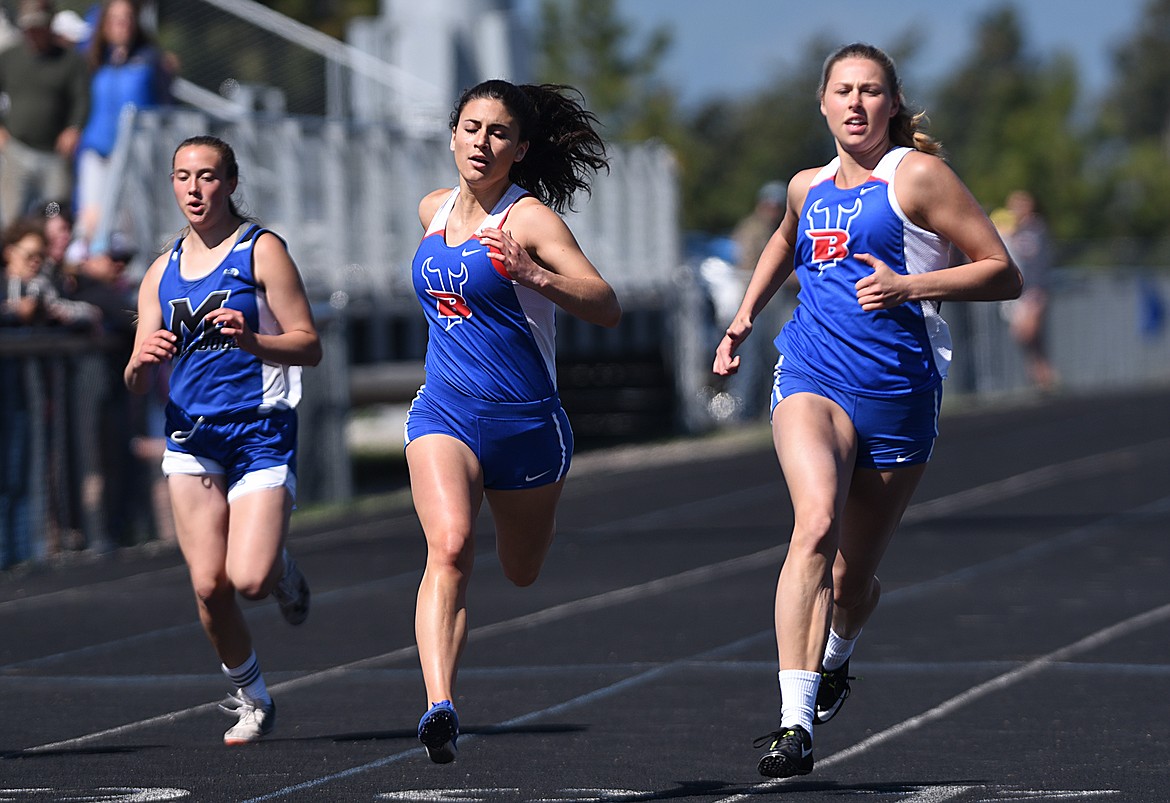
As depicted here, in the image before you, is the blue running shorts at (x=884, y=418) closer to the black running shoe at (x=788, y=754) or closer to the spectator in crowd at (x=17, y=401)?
the black running shoe at (x=788, y=754)

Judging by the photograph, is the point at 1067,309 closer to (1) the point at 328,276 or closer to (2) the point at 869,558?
(1) the point at 328,276

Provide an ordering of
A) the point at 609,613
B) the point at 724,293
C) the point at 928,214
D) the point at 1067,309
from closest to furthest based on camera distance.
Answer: the point at 928,214
the point at 609,613
the point at 724,293
the point at 1067,309

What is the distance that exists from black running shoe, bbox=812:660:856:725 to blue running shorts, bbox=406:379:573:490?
3.93 ft

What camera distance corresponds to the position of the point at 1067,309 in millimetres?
29156

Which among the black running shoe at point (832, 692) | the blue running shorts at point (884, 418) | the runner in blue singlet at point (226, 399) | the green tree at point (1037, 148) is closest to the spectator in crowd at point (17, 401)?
the runner in blue singlet at point (226, 399)

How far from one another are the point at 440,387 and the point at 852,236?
137 centimetres

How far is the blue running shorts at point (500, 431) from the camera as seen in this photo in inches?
253

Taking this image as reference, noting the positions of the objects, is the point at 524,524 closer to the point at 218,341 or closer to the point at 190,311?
the point at 218,341

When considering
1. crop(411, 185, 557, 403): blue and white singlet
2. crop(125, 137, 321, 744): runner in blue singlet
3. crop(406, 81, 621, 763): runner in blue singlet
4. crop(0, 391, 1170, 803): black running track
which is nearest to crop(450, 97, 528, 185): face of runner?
crop(406, 81, 621, 763): runner in blue singlet

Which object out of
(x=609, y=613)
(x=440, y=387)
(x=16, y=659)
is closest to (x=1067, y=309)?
(x=609, y=613)

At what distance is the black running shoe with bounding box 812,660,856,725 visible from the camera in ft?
22.8

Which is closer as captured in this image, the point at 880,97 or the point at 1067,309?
the point at 880,97

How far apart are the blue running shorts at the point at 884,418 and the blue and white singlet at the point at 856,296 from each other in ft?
0.09

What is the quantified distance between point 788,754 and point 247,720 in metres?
2.19
